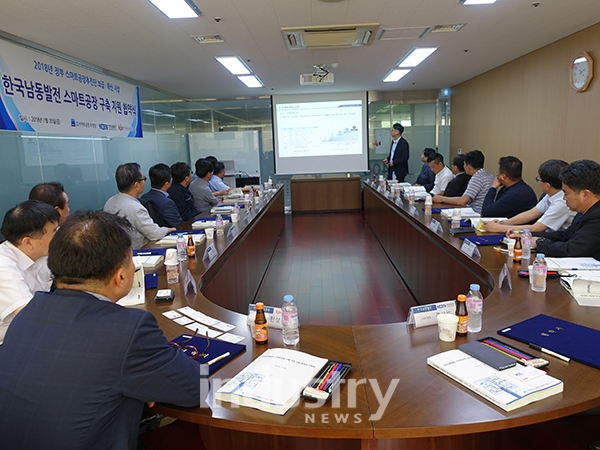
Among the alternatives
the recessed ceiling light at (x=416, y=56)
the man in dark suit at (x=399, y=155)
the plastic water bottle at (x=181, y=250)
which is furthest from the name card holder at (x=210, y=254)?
the man in dark suit at (x=399, y=155)

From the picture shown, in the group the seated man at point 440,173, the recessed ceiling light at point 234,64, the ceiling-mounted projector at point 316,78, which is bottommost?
the seated man at point 440,173

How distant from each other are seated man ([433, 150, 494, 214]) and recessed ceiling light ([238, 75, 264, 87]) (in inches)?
150

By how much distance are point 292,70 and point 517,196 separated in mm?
4027

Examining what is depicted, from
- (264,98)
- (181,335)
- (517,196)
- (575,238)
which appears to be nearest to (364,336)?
(181,335)

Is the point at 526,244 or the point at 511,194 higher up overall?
the point at 511,194

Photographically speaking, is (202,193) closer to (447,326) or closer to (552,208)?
(552,208)

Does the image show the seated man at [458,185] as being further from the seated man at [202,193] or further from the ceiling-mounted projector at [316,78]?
the seated man at [202,193]

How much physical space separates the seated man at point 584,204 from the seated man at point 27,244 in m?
2.52

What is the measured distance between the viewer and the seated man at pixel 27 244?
1756mm

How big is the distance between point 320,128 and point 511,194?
6306 mm

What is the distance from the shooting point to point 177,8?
3510 millimetres

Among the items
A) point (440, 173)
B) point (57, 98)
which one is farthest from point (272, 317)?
point (440, 173)

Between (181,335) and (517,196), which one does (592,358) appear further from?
(517,196)

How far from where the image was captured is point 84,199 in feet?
17.6
